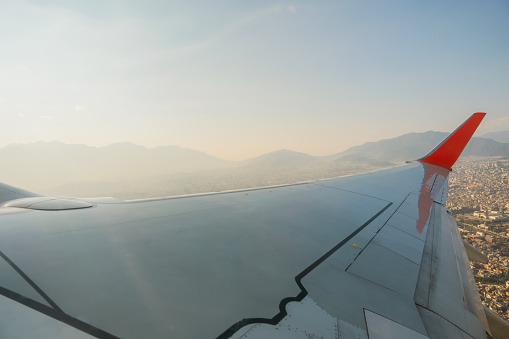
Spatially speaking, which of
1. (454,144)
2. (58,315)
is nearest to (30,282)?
(58,315)

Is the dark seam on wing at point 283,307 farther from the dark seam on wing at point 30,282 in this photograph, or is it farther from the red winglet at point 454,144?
the red winglet at point 454,144

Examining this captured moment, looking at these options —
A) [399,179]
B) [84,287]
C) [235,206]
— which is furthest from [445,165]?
[84,287]

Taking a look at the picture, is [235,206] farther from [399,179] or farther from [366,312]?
[399,179]

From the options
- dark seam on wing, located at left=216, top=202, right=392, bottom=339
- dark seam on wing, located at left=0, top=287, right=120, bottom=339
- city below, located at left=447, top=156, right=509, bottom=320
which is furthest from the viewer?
city below, located at left=447, top=156, right=509, bottom=320

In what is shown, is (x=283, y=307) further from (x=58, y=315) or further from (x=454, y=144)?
(x=454, y=144)

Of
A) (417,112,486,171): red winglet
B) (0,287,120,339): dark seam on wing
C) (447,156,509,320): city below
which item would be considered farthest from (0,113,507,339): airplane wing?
(447,156,509,320): city below

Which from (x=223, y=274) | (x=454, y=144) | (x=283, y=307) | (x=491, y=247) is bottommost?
(x=491, y=247)

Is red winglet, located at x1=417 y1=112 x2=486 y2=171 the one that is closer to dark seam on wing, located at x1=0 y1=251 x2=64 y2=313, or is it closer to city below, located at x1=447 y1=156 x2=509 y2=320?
city below, located at x1=447 y1=156 x2=509 y2=320
